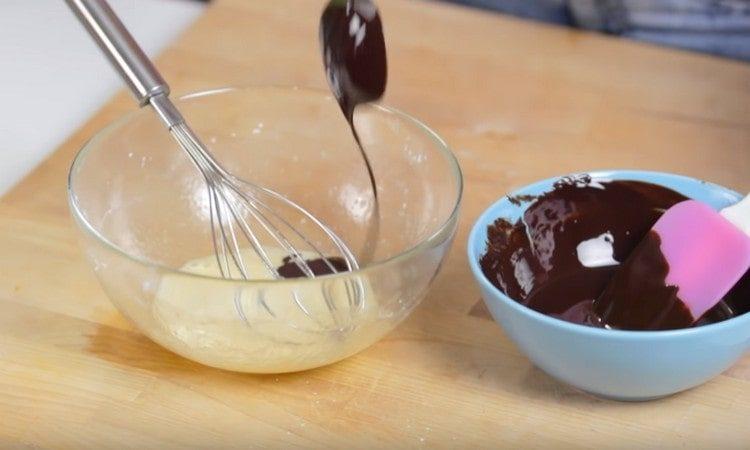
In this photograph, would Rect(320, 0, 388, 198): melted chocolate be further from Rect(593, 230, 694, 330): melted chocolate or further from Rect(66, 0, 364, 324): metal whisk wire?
Rect(593, 230, 694, 330): melted chocolate

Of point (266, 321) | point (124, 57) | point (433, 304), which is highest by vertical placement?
point (124, 57)

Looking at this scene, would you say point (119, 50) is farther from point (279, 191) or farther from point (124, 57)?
point (279, 191)

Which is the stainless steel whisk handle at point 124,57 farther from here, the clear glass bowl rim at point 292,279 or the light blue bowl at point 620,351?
the light blue bowl at point 620,351

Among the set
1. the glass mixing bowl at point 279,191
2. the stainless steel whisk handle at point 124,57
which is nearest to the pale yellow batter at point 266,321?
the glass mixing bowl at point 279,191

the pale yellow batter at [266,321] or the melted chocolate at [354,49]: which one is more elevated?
the melted chocolate at [354,49]

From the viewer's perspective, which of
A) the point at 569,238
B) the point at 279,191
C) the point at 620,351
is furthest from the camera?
the point at 279,191

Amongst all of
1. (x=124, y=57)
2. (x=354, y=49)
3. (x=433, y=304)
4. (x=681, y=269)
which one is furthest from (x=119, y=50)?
(x=681, y=269)
